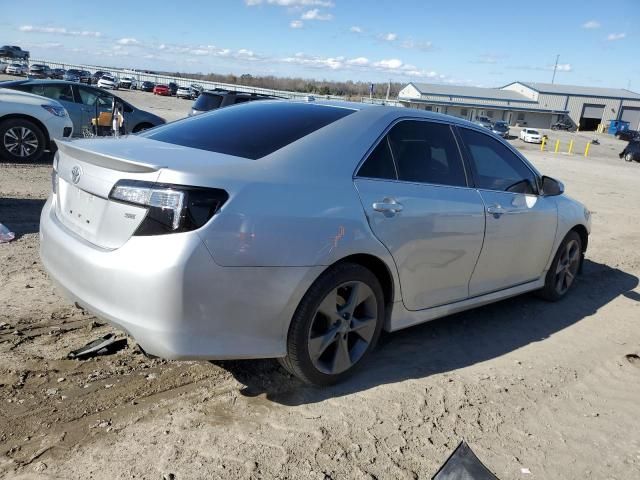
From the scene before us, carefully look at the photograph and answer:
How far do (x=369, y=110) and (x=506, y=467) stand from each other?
2281mm

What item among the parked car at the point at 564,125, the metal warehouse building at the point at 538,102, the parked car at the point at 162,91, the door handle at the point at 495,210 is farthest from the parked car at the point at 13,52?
the door handle at the point at 495,210

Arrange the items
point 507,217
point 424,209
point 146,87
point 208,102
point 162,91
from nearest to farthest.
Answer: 1. point 424,209
2. point 507,217
3. point 208,102
4. point 162,91
5. point 146,87

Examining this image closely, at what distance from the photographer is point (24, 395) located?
2.96m

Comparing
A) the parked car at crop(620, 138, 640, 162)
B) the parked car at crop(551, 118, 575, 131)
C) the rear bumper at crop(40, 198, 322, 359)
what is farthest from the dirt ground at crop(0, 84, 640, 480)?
the parked car at crop(551, 118, 575, 131)

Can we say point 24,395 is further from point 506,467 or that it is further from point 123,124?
point 123,124

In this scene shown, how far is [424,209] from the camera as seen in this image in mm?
3502

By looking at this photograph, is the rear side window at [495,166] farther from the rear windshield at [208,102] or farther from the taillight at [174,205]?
the rear windshield at [208,102]

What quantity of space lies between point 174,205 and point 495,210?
2510 millimetres

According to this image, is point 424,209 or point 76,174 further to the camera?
point 424,209

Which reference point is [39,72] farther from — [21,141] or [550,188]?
[550,188]

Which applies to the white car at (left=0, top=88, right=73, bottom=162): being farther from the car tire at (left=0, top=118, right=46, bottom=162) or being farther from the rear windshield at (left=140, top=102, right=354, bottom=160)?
the rear windshield at (left=140, top=102, right=354, bottom=160)

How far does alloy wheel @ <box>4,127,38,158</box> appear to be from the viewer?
9938 mm

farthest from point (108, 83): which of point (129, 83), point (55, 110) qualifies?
point (55, 110)

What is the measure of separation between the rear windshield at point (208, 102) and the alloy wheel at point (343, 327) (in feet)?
36.4
